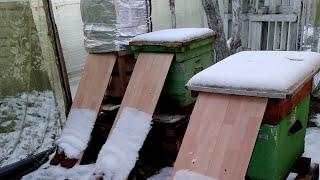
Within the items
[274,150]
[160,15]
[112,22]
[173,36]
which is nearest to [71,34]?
[160,15]

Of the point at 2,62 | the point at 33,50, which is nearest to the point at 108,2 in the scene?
the point at 33,50

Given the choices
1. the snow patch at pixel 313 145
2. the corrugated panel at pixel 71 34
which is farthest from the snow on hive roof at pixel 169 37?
the corrugated panel at pixel 71 34

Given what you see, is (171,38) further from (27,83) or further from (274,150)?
(27,83)

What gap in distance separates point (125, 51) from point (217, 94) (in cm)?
181

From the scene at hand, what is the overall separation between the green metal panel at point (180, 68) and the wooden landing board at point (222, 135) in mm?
1075

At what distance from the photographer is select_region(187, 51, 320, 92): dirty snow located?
95.2 inches

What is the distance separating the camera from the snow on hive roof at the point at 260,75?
7.81 ft

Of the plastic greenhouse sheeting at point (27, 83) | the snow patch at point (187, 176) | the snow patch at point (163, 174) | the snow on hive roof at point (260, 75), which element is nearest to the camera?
the snow on hive roof at point (260, 75)

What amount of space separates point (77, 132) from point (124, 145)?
806 mm

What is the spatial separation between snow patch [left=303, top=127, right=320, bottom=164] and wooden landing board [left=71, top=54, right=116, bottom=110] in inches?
101

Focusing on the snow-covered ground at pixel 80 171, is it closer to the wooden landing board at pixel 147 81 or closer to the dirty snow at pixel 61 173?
the dirty snow at pixel 61 173

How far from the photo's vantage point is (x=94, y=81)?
14.1ft

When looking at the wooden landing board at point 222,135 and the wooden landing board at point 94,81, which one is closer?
the wooden landing board at point 222,135

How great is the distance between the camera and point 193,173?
8.34 feet
